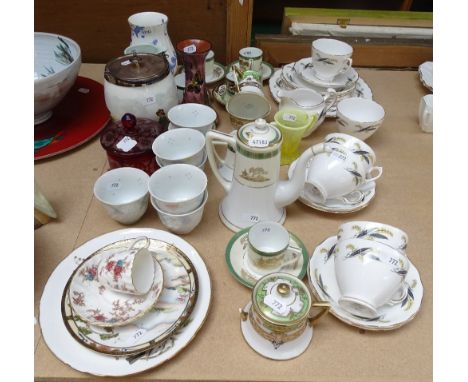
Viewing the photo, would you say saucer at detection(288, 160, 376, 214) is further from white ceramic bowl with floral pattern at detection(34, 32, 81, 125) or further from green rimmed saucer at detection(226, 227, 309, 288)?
white ceramic bowl with floral pattern at detection(34, 32, 81, 125)

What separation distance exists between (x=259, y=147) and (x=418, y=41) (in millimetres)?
961

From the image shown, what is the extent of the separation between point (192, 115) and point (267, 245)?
1.41 ft

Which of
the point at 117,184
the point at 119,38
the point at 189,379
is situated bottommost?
the point at 189,379

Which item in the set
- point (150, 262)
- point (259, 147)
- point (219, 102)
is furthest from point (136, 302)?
point (219, 102)

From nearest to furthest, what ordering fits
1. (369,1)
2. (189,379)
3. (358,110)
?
(189,379) → (358,110) → (369,1)

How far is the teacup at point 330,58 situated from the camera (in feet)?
3.40

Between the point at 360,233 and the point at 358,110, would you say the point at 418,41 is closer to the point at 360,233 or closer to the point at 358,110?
the point at 358,110

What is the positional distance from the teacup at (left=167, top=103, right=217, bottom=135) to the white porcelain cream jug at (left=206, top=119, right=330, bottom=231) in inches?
7.6

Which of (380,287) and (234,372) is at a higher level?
(380,287)

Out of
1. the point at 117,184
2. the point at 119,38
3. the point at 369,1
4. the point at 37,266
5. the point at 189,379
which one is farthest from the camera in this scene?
the point at 369,1

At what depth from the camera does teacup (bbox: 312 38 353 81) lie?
104cm

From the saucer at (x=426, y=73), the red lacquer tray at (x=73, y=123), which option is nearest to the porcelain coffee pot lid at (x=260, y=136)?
the red lacquer tray at (x=73, y=123)

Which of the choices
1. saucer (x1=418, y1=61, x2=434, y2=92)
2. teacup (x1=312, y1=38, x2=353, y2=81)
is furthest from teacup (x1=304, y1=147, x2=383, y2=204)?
saucer (x1=418, y1=61, x2=434, y2=92)

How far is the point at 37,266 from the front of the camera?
0.73 metres
